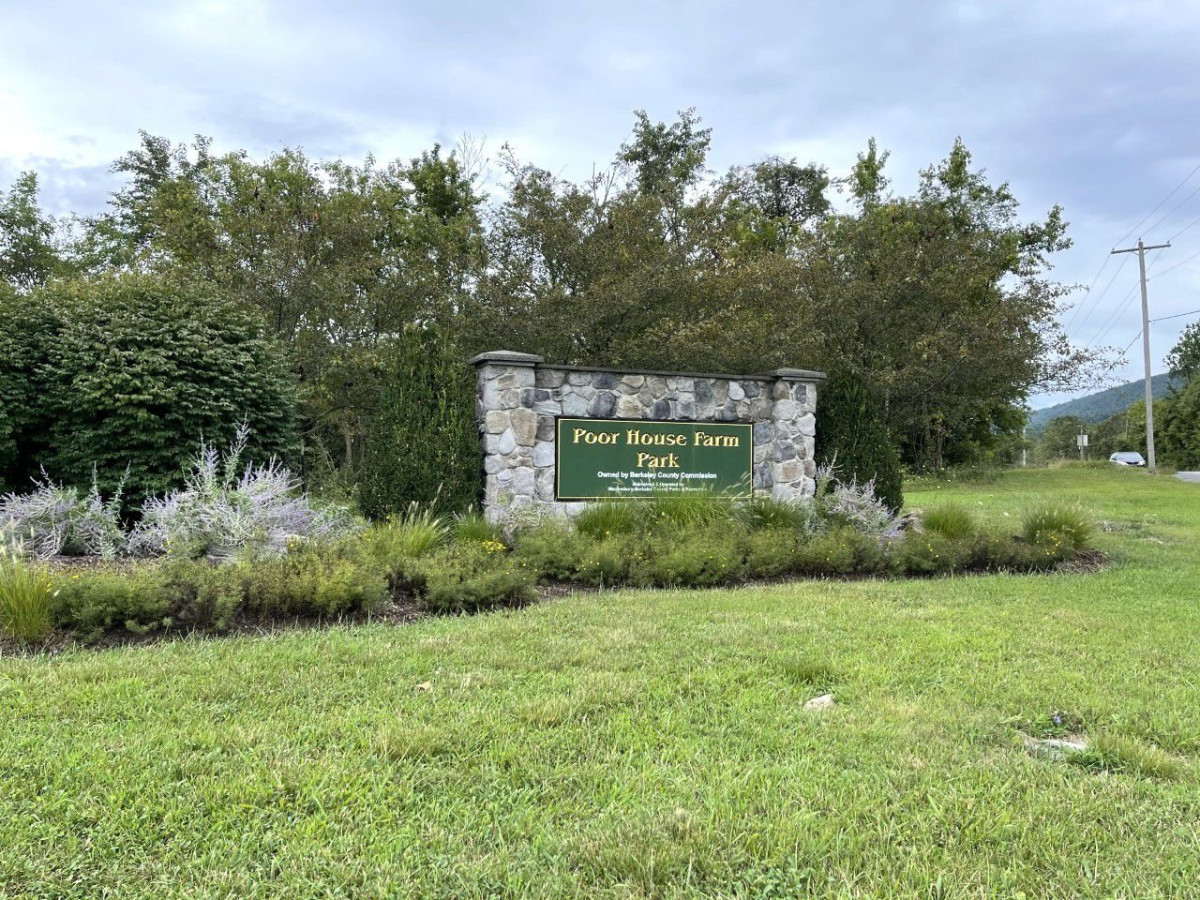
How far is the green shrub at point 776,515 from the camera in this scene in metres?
7.24

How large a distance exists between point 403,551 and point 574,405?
3.12m

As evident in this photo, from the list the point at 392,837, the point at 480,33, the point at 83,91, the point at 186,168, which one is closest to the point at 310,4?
the point at 480,33

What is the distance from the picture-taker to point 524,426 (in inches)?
307

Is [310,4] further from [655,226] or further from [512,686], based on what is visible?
[655,226]

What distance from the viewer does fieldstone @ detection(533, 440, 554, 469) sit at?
7855mm

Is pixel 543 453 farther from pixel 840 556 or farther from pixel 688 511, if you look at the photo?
pixel 840 556

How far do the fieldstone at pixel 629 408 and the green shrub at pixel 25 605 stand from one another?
Answer: 544 centimetres

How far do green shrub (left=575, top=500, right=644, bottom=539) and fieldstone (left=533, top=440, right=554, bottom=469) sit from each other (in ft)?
2.69

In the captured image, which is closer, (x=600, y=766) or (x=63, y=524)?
(x=600, y=766)

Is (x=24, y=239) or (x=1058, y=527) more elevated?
(x=24, y=239)

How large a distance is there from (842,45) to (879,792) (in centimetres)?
811

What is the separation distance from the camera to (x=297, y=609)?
4523mm

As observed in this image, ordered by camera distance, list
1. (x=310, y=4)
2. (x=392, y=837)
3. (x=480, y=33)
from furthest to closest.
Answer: (x=480, y=33), (x=310, y=4), (x=392, y=837)

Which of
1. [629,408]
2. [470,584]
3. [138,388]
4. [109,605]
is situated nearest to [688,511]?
[629,408]
